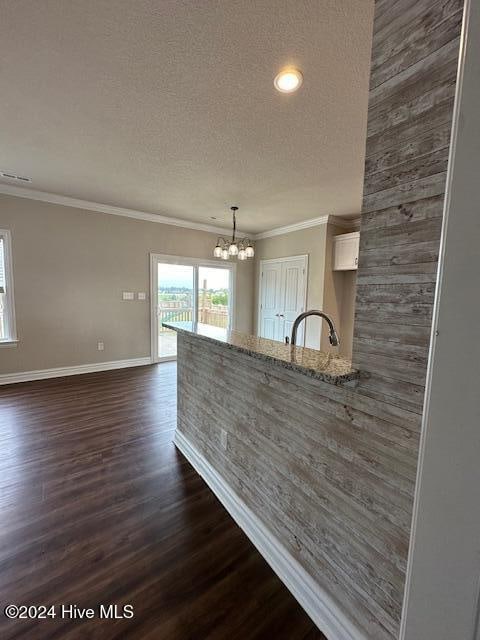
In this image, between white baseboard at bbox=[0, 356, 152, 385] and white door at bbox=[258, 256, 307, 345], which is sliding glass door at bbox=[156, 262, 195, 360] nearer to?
white baseboard at bbox=[0, 356, 152, 385]

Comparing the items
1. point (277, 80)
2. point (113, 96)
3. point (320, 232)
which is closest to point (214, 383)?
point (277, 80)

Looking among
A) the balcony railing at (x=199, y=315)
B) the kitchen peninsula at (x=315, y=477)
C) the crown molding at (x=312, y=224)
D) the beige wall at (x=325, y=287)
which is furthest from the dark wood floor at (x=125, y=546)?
the crown molding at (x=312, y=224)

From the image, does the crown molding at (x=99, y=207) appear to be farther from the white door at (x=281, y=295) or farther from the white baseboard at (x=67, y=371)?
the white baseboard at (x=67, y=371)

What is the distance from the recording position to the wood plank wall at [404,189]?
75 centimetres

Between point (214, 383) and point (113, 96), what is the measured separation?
2120 mm

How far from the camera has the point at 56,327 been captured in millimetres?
4262

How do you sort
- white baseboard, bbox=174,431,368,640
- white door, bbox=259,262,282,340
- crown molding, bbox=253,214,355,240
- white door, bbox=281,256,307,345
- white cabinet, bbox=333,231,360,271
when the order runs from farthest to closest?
white door, bbox=259,262,282,340 < white door, bbox=281,256,307,345 < crown molding, bbox=253,214,355,240 < white cabinet, bbox=333,231,360,271 < white baseboard, bbox=174,431,368,640

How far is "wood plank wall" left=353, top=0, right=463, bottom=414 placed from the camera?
2.45 feet

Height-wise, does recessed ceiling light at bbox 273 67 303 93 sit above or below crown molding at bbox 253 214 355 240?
above

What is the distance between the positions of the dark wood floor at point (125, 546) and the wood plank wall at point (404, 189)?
120cm

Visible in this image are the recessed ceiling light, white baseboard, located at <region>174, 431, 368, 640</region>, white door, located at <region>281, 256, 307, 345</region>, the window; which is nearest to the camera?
white baseboard, located at <region>174, 431, 368, 640</region>

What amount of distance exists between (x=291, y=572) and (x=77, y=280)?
4548 mm

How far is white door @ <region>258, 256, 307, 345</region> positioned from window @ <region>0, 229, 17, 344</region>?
4.35 meters

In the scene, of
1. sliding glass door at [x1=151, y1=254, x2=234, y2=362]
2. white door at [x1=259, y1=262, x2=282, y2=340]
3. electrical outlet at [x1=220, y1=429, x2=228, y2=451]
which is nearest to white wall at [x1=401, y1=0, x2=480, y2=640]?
electrical outlet at [x1=220, y1=429, x2=228, y2=451]
